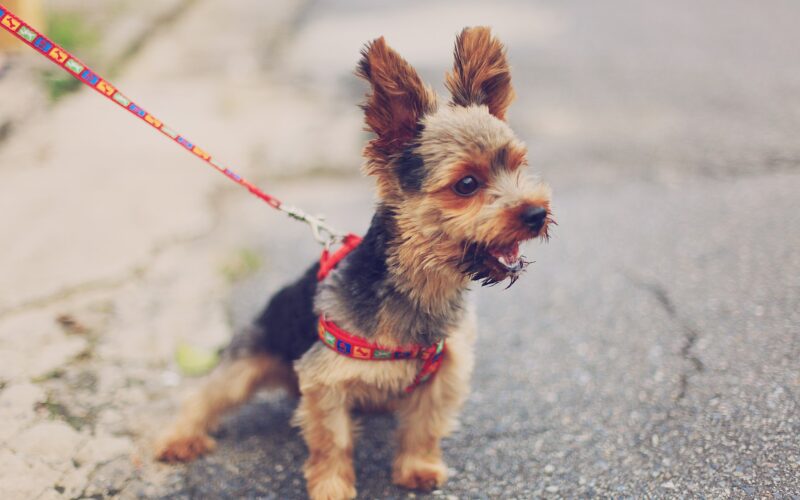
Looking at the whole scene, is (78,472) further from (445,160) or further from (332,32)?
(332,32)

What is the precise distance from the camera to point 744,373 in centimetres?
348

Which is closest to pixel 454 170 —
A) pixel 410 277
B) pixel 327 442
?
pixel 410 277

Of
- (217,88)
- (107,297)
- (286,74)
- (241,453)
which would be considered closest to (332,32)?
(286,74)

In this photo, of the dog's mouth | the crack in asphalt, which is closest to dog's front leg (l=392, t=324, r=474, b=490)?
the dog's mouth

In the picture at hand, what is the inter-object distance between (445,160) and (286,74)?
599 centimetres

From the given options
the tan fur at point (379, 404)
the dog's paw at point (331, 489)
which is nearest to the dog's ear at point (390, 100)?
the tan fur at point (379, 404)

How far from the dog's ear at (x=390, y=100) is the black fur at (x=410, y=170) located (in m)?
0.05

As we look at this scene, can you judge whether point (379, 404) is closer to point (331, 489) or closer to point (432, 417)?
point (432, 417)

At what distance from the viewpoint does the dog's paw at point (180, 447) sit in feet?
10.9

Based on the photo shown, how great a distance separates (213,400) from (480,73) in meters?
1.98

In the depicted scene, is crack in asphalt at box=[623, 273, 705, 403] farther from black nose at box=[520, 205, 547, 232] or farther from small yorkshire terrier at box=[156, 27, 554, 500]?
black nose at box=[520, 205, 547, 232]

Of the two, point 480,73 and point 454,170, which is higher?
point 480,73

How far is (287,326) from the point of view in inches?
129

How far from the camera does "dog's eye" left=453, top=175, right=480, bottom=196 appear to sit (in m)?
2.65
